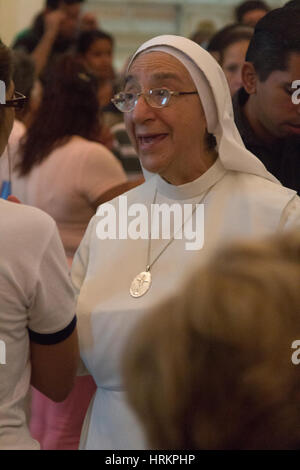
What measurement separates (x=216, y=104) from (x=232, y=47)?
1.74m

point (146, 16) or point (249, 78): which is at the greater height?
point (249, 78)

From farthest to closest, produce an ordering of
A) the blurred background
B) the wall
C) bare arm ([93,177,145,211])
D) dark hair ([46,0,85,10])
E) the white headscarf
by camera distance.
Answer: the blurred background → the wall → dark hair ([46,0,85,10]) → bare arm ([93,177,145,211]) → the white headscarf

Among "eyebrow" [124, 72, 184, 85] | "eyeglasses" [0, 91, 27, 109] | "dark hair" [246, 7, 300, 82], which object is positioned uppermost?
"dark hair" [246, 7, 300, 82]

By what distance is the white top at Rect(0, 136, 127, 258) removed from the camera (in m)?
3.75

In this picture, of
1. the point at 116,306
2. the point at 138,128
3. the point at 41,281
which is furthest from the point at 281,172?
the point at 41,281

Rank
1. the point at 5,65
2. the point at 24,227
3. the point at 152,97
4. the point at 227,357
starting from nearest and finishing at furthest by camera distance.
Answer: the point at 227,357 → the point at 24,227 → the point at 5,65 → the point at 152,97

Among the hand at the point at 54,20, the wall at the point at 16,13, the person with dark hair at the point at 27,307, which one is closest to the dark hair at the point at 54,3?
the hand at the point at 54,20

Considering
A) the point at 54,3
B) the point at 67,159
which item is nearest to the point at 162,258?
the point at 67,159

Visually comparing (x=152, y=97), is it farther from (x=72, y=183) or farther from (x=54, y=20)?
(x=54, y=20)

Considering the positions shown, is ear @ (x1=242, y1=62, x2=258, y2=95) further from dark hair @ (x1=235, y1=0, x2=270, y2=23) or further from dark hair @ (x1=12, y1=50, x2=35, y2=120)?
dark hair @ (x1=235, y1=0, x2=270, y2=23)

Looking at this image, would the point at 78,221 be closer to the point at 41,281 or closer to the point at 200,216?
the point at 200,216

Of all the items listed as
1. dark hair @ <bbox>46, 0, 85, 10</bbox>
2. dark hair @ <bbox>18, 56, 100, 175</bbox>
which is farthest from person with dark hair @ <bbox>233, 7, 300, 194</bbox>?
dark hair @ <bbox>46, 0, 85, 10</bbox>

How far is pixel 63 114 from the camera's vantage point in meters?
3.97

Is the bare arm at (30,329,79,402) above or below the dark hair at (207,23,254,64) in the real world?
below
